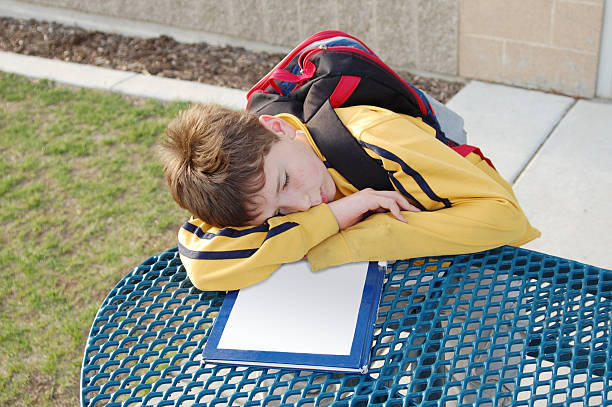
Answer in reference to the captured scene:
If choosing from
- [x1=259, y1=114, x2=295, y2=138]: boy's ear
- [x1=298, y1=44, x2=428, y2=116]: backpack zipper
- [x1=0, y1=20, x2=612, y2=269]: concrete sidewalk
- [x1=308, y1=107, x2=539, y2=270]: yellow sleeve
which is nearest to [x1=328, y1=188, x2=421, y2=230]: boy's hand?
[x1=308, y1=107, x2=539, y2=270]: yellow sleeve

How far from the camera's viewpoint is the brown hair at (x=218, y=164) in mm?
1894

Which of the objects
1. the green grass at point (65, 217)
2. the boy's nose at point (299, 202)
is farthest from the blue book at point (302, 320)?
the green grass at point (65, 217)

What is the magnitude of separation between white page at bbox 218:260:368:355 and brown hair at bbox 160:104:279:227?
0.75ft

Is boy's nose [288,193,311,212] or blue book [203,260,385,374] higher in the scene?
boy's nose [288,193,311,212]

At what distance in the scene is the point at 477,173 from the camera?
6.34ft

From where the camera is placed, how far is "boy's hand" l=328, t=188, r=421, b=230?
198 centimetres

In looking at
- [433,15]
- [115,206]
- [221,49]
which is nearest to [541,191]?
[433,15]

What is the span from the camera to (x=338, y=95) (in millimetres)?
2219

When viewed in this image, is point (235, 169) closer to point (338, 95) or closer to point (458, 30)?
point (338, 95)

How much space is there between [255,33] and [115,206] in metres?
2.28

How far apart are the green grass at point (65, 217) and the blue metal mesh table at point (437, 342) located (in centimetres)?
132

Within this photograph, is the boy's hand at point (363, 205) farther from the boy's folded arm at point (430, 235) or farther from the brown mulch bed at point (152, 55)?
the brown mulch bed at point (152, 55)

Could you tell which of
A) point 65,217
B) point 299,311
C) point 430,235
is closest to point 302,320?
point 299,311

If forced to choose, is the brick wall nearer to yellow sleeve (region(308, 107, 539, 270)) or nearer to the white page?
Answer: yellow sleeve (region(308, 107, 539, 270))
